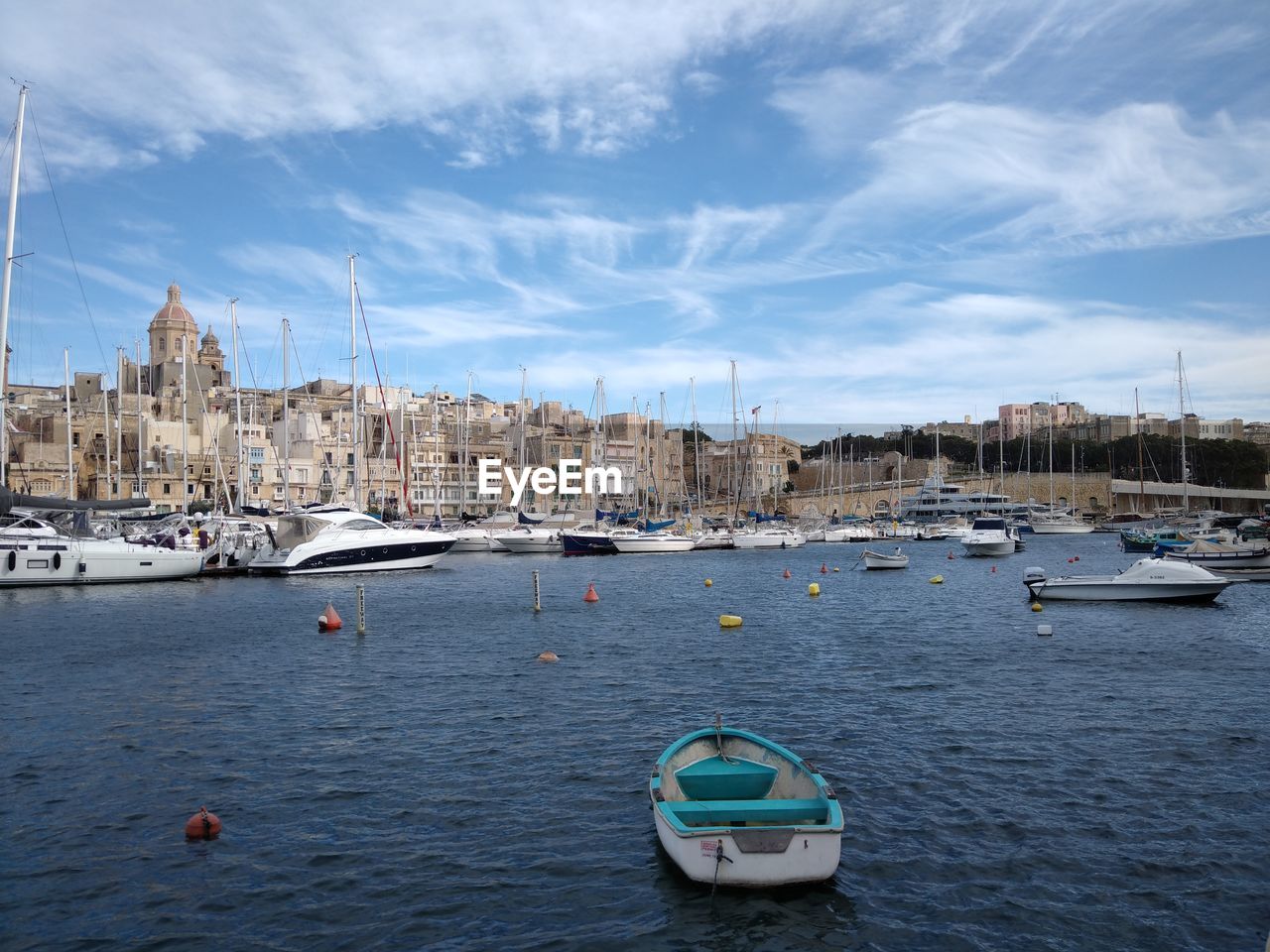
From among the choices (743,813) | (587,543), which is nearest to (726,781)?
(743,813)

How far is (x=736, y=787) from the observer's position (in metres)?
10.6

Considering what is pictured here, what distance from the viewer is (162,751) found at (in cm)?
1441

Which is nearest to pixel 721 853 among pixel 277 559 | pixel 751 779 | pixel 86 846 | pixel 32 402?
pixel 751 779

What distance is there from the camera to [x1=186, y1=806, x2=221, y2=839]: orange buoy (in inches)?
430

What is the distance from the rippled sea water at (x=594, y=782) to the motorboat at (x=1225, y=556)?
17.1 metres

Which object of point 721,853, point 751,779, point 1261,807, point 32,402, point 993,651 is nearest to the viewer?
point 721,853

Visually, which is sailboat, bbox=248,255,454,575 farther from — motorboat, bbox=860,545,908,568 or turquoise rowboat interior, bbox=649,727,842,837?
turquoise rowboat interior, bbox=649,727,842,837

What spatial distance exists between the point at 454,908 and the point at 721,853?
260cm

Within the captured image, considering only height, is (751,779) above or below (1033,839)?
above

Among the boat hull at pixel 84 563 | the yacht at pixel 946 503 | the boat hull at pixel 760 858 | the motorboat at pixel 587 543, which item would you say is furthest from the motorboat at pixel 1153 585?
the yacht at pixel 946 503

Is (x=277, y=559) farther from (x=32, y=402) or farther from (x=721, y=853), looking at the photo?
(x=32, y=402)

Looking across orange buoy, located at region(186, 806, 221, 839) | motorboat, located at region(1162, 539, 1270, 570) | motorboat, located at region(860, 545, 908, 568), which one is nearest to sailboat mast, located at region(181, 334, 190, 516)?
motorboat, located at region(860, 545, 908, 568)

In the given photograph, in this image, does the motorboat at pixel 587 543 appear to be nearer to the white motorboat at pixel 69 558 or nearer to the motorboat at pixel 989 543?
the motorboat at pixel 989 543

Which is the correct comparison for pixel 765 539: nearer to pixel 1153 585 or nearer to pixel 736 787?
pixel 1153 585
